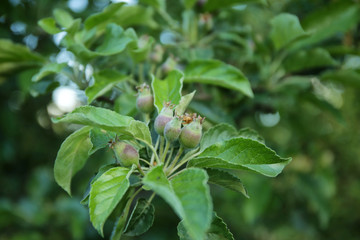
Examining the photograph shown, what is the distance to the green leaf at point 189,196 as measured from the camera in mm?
480

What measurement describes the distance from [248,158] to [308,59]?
812 mm

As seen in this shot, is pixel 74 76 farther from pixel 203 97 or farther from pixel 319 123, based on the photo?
pixel 319 123

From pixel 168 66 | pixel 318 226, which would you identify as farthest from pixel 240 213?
pixel 168 66

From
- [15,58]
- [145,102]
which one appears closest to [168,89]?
[145,102]

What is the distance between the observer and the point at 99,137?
73 centimetres

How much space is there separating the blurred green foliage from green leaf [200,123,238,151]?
0.24 metres

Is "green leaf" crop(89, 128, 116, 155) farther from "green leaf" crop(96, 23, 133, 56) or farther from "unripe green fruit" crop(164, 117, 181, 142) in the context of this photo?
"green leaf" crop(96, 23, 133, 56)

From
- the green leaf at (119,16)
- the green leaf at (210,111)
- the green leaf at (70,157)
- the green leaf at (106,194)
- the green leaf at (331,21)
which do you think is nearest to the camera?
the green leaf at (106,194)

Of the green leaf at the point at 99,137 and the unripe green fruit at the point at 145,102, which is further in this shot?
the unripe green fruit at the point at 145,102

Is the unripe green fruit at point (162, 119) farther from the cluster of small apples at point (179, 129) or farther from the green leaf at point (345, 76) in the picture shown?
the green leaf at point (345, 76)

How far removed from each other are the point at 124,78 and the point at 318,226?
1.94m

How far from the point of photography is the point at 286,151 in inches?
79.4

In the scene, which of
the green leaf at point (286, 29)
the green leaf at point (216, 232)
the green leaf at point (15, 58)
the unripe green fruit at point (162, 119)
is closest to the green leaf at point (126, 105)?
the unripe green fruit at point (162, 119)

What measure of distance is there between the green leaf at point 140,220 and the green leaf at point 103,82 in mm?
307
